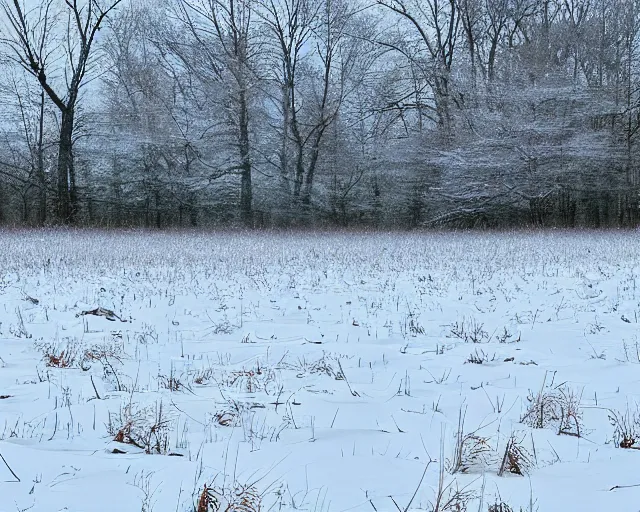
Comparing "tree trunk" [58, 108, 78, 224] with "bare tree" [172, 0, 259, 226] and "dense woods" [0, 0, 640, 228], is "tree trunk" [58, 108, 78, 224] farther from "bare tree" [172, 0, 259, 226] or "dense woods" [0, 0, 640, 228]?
"bare tree" [172, 0, 259, 226]

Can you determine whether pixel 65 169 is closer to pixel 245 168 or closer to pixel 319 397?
pixel 245 168

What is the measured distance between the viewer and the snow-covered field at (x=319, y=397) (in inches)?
74.0

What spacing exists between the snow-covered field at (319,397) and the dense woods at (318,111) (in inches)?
709

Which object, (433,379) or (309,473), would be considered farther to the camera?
(433,379)

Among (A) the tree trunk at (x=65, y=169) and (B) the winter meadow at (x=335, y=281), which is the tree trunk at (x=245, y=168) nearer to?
(B) the winter meadow at (x=335, y=281)

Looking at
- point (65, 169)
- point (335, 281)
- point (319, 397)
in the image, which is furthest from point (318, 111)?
point (319, 397)

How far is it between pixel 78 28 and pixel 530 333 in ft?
88.3

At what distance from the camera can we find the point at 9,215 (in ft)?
102

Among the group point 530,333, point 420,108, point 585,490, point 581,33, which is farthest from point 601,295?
point 581,33

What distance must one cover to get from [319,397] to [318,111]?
25.8 metres

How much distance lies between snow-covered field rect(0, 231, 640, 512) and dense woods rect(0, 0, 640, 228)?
18.0m

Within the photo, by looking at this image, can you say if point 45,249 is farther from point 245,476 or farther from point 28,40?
point 28,40

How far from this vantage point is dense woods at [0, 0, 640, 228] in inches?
928

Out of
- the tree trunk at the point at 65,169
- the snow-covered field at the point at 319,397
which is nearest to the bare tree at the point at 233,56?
the tree trunk at the point at 65,169
